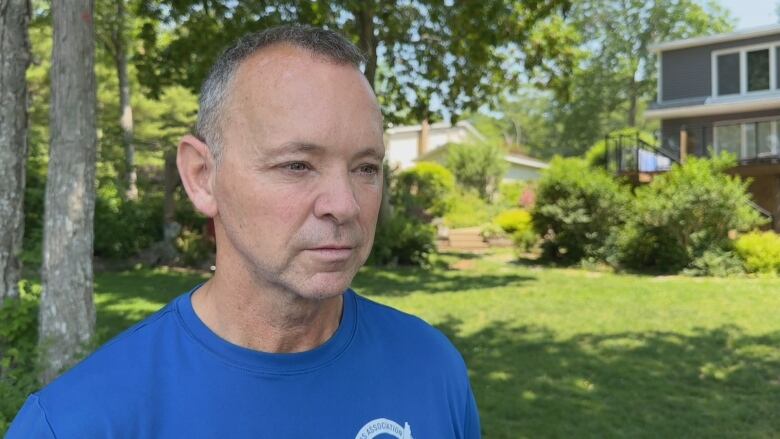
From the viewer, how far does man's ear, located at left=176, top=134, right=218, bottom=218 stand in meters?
1.34

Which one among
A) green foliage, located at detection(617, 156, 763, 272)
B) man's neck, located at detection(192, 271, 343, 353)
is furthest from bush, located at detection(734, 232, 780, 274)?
man's neck, located at detection(192, 271, 343, 353)

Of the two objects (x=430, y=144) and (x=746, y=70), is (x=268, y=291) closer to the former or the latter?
(x=746, y=70)

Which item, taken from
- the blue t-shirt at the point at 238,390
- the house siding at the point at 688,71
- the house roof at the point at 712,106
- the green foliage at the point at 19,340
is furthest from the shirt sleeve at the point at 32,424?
the house siding at the point at 688,71

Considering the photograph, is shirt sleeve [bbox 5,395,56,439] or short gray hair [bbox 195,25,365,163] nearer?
shirt sleeve [bbox 5,395,56,439]

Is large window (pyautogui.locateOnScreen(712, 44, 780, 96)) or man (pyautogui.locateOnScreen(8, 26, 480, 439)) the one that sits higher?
large window (pyautogui.locateOnScreen(712, 44, 780, 96))

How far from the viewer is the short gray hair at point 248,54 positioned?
131 cm

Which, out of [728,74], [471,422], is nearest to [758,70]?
[728,74]

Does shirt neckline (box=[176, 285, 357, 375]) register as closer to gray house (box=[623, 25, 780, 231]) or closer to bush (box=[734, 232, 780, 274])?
bush (box=[734, 232, 780, 274])

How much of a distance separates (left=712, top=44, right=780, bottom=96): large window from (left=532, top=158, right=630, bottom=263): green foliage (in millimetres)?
11000

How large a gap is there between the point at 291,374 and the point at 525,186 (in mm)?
34330

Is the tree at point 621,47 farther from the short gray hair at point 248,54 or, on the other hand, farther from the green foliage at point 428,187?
the short gray hair at point 248,54

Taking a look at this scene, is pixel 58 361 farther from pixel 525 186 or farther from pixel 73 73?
pixel 525 186

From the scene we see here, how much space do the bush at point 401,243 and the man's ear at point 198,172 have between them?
601 inches

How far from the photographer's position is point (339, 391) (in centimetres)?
137
